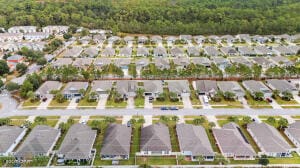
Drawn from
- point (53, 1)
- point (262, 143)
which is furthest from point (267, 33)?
point (53, 1)

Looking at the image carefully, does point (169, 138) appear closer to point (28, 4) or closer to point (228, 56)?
point (228, 56)

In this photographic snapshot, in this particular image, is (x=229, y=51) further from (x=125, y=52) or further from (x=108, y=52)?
(x=108, y=52)

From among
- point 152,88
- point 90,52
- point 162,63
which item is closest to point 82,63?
point 90,52

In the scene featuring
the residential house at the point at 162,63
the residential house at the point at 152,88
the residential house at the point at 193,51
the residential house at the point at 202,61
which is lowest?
the residential house at the point at 152,88

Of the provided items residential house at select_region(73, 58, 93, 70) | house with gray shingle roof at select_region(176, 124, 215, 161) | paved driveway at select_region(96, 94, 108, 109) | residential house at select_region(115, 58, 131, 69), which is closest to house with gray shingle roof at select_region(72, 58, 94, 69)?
residential house at select_region(73, 58, 93, 70)

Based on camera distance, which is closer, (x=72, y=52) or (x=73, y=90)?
(x=73, y=90)

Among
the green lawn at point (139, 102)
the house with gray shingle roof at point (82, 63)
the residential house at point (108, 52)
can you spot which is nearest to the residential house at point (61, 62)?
the house with gray shingle roof at point (82, 63)

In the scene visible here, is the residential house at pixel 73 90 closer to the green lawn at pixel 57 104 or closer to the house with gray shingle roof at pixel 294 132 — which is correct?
the green lawn at pixel 57 104
